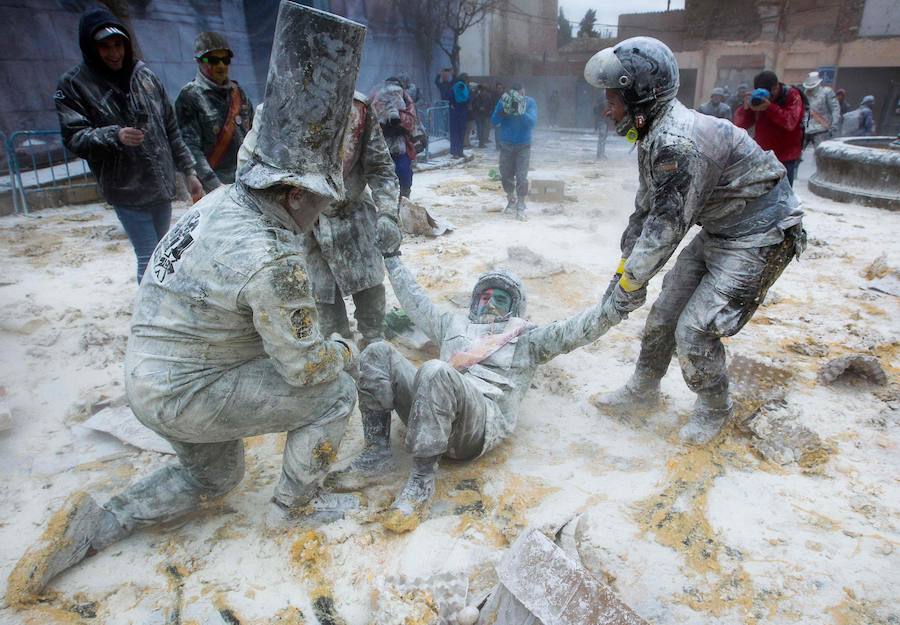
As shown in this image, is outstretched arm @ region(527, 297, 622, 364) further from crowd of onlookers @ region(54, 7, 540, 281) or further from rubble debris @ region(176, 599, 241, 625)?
rubble debris @ region(176, 599, 241, 625)

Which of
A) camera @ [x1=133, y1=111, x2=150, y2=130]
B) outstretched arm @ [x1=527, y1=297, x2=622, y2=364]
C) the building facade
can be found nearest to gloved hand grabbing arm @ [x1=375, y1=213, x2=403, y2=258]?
outstretched arm @ [x1=527, y1=297, x2=622, y2=364]

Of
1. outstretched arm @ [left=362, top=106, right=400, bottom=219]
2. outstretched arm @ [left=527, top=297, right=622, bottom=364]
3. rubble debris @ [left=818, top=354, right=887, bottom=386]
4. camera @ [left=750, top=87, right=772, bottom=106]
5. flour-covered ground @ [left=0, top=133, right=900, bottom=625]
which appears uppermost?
camera @ [left=750, top=87, right=772, bottom=106]

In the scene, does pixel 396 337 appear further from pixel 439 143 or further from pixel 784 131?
pixel 439 143

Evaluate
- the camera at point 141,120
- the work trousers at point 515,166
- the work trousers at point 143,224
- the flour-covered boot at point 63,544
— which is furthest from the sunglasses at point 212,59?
the work trousers at point 515,166

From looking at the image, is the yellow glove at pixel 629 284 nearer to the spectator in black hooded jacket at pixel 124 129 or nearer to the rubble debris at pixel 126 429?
the rubble debris at pixel 126 429

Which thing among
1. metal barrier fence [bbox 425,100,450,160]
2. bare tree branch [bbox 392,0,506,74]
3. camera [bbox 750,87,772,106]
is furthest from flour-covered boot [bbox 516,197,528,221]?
bare tree branch [bbox 392,0,506,74]

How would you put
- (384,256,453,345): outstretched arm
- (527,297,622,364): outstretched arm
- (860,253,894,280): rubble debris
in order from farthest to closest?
(860,253,894,280): rubble debris < (384,256,453,345): outstretched arm < (527,297,622,364): outstretched arm

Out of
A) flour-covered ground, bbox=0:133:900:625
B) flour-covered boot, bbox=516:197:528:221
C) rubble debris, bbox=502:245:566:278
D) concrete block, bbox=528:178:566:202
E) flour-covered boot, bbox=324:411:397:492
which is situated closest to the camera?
flour-covered ground, bbox=0:133:900:625

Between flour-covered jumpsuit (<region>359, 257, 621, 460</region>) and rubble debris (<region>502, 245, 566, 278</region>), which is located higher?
flour-covered jumpsuit (<region>359, 257, 621, 460</region>)

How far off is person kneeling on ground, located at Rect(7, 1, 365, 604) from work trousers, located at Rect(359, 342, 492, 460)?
0.38 meters

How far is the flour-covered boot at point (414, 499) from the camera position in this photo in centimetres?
251

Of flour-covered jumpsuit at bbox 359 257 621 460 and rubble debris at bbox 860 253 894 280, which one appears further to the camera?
rubble debris at bbox 860 253 894 280

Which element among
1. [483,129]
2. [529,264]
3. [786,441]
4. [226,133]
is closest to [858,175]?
[529,264]

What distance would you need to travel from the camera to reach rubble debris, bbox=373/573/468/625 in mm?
2068
